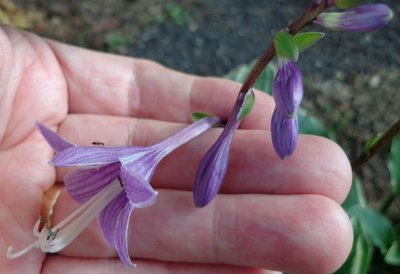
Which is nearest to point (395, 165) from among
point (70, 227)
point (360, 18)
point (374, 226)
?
point (374, 226)

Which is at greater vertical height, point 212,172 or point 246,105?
point 246,105

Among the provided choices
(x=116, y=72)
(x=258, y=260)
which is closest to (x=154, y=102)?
(x=116, y=72)

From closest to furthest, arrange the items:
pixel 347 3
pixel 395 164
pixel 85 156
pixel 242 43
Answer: pixel 347 3 → pixel 85 156 → pixel 395 164 → pixel 242 43

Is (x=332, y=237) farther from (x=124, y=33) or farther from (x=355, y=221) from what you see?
(x=124, y=33)

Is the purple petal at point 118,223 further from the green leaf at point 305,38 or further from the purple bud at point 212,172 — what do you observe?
the green leaf at point 305,38

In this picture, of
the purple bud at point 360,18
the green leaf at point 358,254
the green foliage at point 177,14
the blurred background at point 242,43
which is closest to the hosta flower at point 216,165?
the purple bud at point 360,18

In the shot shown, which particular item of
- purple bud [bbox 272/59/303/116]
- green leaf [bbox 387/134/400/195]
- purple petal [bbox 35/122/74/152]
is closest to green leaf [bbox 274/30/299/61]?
purple bud [bbox 272/59/303/116]

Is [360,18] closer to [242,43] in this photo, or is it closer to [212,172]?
[212,172]
